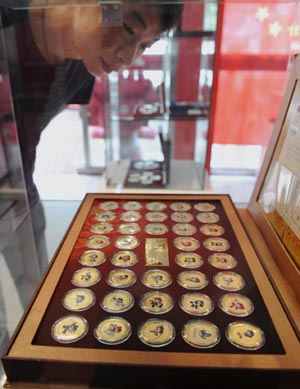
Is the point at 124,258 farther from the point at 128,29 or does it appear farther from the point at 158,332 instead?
the point at 128,29

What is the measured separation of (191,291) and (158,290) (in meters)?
0.05

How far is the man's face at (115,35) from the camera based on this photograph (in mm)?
691

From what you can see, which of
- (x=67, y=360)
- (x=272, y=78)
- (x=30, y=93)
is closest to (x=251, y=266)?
(x=67, y=360)

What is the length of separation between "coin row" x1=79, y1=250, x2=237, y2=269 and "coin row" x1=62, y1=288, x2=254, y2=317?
0.20ft

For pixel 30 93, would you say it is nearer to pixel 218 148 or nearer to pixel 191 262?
pixel 191 262

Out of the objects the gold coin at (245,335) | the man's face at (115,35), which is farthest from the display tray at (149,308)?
the man's face at (115,35)

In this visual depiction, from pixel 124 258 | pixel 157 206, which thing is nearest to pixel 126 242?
pixel 124 258

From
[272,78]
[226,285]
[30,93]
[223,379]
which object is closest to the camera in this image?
[223,379]

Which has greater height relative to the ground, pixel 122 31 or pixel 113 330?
pixel 122 31

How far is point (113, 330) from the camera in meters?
0.38

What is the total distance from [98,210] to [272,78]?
Result: 1.66 metres

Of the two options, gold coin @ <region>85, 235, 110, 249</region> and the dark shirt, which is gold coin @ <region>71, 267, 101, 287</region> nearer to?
gold coin @ <region>85, 235, 110, 249</region>

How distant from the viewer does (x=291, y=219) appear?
50 centimetres

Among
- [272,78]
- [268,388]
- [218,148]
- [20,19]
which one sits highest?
[20,19]
